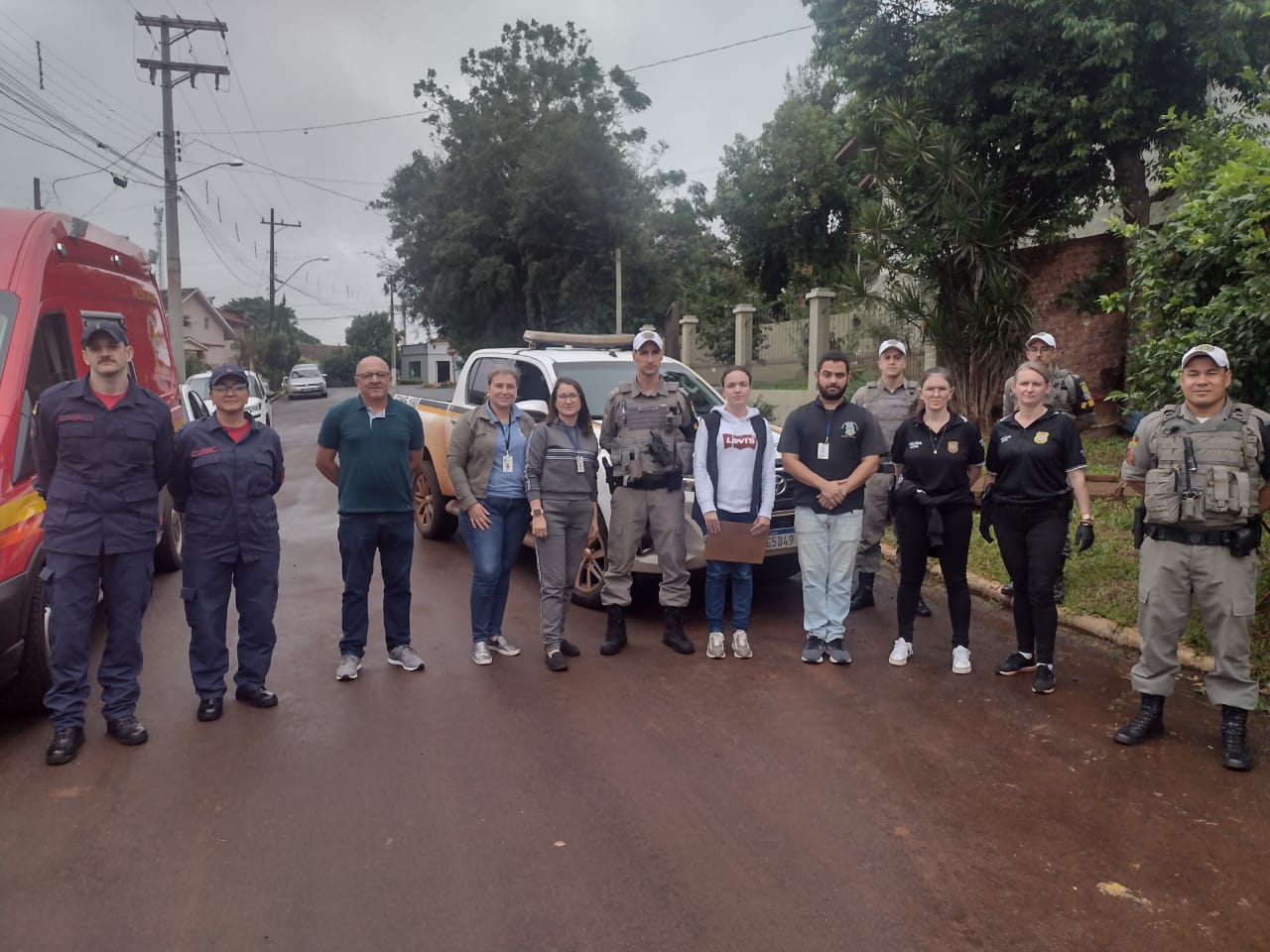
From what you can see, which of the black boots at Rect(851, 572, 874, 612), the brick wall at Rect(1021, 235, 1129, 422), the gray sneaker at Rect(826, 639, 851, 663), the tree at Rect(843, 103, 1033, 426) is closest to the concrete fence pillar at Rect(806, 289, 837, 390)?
the tree at Rect(843, 103, 1033, 426)

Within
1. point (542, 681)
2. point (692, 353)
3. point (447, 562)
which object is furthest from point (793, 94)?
point (542, 681)

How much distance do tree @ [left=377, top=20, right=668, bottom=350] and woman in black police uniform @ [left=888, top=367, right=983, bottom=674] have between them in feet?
Answer: 85.5

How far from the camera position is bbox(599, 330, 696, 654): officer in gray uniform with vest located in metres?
5.93

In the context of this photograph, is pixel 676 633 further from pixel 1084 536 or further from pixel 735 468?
pixel 1084 536

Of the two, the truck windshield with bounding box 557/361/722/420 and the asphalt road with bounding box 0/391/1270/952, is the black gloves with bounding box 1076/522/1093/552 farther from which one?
the truck windshield with bounding box 557/361/722/420

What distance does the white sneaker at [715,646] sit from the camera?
5945 mm

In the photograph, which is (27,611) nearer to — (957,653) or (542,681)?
(542,681)

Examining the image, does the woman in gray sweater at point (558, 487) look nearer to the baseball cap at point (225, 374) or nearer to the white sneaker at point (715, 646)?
the white sneaker at point (715, 646)

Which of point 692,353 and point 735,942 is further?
point 692,353

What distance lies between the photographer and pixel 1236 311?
4.86 m

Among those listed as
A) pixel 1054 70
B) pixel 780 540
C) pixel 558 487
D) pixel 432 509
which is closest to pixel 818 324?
pixel 1054 70

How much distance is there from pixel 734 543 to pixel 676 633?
0.72 metres

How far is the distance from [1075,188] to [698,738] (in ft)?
40.2

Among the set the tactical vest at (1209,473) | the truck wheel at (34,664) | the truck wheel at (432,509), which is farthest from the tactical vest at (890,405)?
the truck wheel at (34,664)
